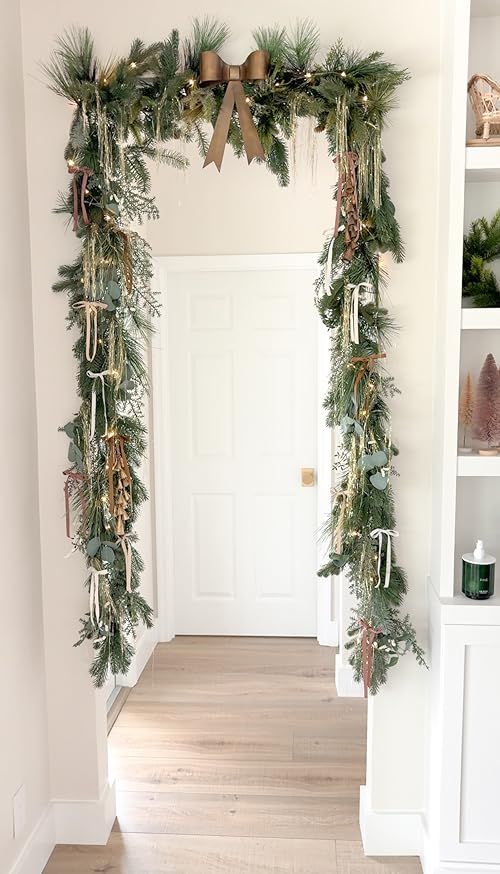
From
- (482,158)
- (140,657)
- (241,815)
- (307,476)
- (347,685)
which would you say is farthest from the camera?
(307,476)

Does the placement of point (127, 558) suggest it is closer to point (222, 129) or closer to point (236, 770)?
point (236, 770)

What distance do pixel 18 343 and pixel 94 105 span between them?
69cm

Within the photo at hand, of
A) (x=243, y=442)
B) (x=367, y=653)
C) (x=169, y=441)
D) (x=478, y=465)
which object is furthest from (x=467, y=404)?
(x=169, y=441)

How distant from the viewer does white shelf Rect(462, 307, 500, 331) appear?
1971mm

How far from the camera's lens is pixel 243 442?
3.92m

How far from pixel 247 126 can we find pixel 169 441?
2.15 metres

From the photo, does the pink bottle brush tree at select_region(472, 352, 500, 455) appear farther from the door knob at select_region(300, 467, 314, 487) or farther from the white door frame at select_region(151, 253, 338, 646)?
the door knob at select_region(300, 467, 314, 487)

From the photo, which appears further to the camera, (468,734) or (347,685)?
(347,685)

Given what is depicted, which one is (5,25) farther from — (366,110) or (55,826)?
(55,826)

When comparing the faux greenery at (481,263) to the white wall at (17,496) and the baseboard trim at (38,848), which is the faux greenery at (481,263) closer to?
the white wall at (17,496)

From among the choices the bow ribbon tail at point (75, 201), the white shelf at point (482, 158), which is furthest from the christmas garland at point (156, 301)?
the white shelf at point (482, 158)

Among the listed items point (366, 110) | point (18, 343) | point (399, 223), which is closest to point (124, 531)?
point (18, 343)

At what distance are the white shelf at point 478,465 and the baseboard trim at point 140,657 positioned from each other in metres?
1.98

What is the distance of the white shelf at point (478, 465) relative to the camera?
2.01m
